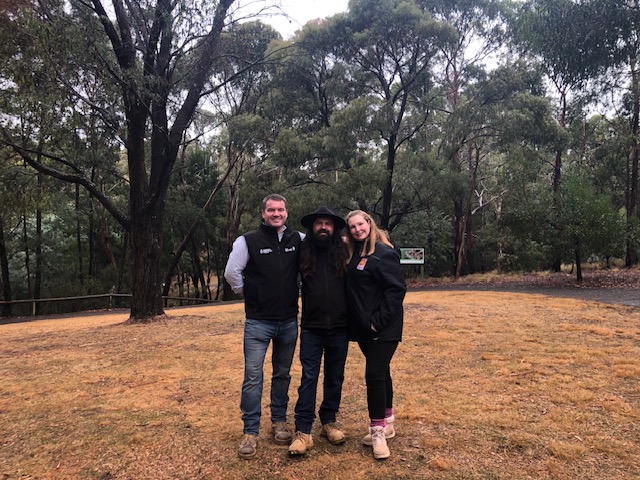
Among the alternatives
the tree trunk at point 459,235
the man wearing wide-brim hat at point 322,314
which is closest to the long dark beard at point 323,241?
the man wearing wide-brim hat at point 322,314

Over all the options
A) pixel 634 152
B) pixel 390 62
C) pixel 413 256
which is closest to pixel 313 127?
pixel 390 62

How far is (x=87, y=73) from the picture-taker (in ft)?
31.0

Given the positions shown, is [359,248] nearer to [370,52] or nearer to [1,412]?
[1,412]

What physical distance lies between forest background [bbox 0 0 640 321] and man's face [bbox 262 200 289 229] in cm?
678

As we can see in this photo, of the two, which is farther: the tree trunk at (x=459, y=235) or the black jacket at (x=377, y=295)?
the tree trunk at (x=459, y=235)

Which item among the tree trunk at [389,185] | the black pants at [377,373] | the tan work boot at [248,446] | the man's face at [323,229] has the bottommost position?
the tan work boot at [248,446]

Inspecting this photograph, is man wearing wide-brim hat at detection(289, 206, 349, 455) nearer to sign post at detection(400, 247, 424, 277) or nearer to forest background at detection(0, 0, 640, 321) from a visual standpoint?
forest background at detection(0, 0, 640, 321)

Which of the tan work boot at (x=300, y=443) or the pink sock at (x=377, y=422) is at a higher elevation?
the pink sock at (x=377, y=422)

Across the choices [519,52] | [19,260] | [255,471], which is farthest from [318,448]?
[19,260]

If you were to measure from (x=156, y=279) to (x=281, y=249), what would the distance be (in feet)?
26.5

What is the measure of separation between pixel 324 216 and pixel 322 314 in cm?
64

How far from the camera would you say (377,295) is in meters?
3.04

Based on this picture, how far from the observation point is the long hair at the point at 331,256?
10.2 feet

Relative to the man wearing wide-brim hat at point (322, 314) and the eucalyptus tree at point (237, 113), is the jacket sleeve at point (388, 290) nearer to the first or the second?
the man wearing wide-brim hat at point (322, 314)
